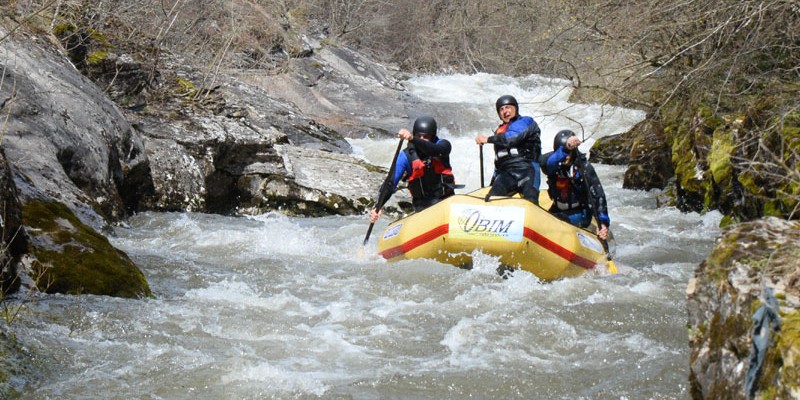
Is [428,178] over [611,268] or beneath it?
over

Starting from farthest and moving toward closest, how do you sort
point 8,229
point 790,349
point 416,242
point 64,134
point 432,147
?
point 64,134 < point 432,147 < point 416,242 < point 8,229 < point 790,349

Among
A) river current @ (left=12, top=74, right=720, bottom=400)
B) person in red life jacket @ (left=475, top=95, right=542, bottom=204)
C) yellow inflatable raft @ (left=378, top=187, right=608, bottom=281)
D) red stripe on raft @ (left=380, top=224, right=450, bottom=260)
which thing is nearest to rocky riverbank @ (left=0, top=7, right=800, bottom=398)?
river current @ (left=12, top=74, right=720, bottom=400)

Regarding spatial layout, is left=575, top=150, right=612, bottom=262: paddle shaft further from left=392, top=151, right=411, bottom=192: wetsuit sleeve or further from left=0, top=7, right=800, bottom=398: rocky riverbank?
left=392, top=151, right=411, bottom=192: wetsuit sleeve

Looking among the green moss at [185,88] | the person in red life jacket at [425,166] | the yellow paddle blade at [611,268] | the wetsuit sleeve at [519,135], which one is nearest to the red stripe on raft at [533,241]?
the yellow paddle blade at [611,268]

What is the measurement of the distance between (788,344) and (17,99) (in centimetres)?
683

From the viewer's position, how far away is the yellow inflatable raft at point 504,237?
644cm

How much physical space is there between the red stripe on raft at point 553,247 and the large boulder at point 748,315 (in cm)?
303

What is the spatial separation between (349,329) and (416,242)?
1.87m

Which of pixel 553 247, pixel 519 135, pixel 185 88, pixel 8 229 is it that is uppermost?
pixel 185 88

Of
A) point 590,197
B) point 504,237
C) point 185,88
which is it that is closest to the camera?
point 504,237

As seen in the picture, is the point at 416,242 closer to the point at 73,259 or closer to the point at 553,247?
the point at 553,247

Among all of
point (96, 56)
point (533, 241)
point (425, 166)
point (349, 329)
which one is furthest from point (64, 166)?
point (533, 241)

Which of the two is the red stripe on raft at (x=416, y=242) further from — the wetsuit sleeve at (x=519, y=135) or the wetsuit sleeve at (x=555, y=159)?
the wetsuit sleeve at (x=555, y=159)

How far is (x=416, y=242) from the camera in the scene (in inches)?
268
